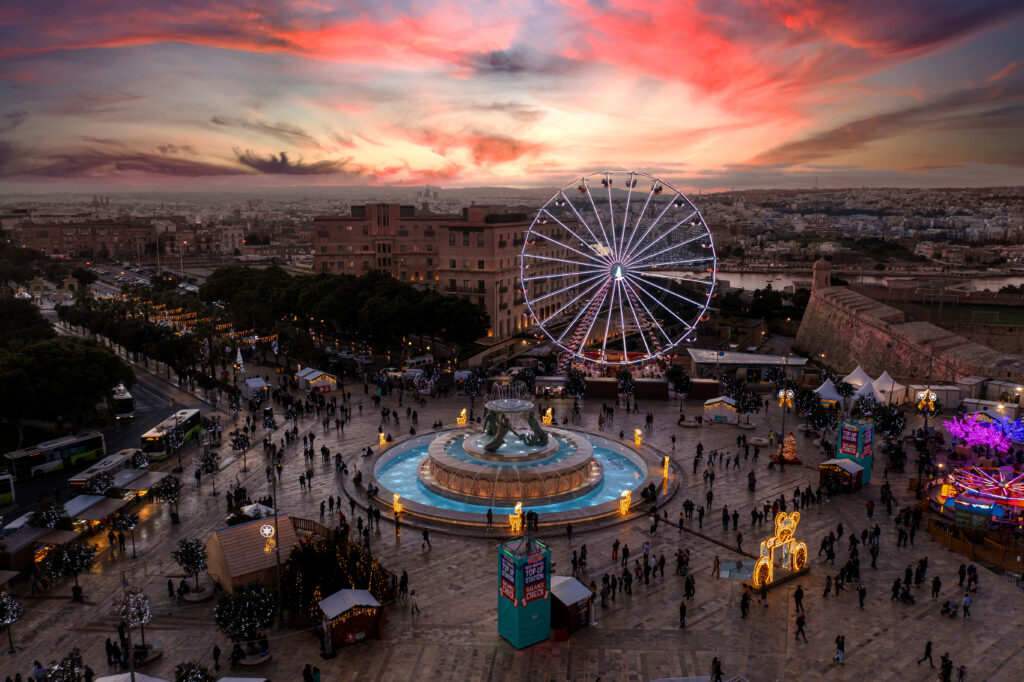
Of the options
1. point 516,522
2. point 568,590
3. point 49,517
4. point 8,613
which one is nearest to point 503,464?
point 516,522

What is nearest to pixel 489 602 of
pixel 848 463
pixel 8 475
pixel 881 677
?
pixel 881 677

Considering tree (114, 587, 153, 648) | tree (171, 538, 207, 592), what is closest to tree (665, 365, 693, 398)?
tree (171, 538, 207, 592)

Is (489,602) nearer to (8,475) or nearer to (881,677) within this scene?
(881,677)

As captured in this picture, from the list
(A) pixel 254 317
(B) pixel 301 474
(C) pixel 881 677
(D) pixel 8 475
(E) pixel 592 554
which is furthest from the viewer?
(A) pixel 254 317

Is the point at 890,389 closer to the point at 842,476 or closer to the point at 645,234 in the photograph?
the point at 842,476

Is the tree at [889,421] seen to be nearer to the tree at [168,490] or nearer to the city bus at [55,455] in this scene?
the tree at [168,490]

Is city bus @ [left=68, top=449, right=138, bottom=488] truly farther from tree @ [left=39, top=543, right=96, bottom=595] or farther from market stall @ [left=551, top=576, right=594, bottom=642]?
market stall @ [left=551, top=576, right=594, bottom=642]
